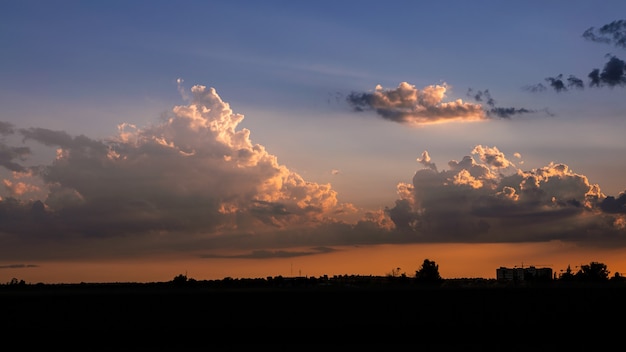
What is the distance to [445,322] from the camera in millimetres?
84625

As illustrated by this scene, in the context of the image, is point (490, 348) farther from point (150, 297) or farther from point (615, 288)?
point (150, 297)

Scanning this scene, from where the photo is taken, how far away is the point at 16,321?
86.1m

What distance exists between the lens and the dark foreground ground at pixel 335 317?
251 feet

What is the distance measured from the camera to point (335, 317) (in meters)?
87.8

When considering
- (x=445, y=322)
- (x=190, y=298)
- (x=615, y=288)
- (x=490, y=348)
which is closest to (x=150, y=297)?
(x=190, y=298)

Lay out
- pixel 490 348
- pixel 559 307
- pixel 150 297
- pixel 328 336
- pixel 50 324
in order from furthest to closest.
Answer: pixel 150 297
pixel 559 307
pixel 50 324
pixel 328 336
pixel 490 348

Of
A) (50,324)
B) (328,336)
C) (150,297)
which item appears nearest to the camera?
(328,336)

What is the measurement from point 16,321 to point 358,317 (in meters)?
36.5

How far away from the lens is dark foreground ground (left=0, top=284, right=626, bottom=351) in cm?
7662

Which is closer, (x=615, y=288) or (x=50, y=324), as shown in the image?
(x=50, y=324)

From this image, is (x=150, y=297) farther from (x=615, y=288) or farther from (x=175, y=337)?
(x=615, y=288)

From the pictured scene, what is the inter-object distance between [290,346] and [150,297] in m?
34.2

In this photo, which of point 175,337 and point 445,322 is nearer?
point 175,337

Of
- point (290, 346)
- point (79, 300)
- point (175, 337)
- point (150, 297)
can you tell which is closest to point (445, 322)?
point (290, 346)
